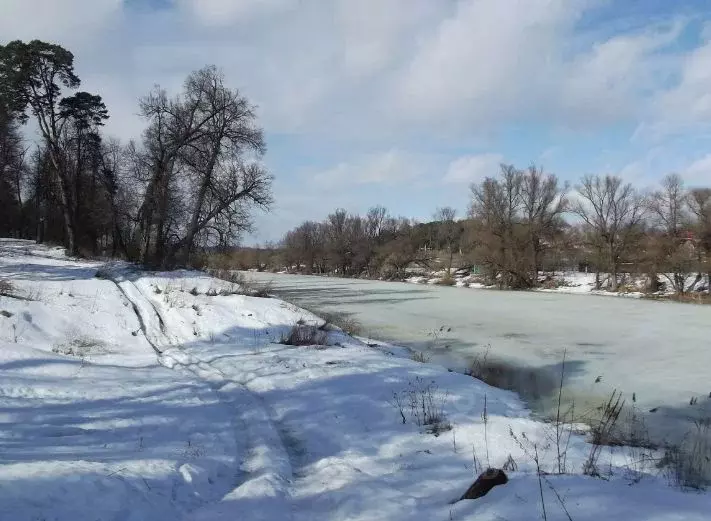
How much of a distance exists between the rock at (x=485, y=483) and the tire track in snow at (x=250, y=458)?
155cm

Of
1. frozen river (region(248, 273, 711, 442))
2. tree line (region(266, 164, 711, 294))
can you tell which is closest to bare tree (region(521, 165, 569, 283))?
tree line (region(266, 164, 711, 294))

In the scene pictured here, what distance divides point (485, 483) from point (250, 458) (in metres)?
2.42

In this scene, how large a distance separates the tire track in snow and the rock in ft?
5.07

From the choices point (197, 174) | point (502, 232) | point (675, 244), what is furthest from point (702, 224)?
point (197, 174)

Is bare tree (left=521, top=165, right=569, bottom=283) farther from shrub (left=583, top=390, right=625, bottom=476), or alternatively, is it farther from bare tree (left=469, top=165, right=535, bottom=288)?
shrub (left=583, top=390, right=625, bottom=476)

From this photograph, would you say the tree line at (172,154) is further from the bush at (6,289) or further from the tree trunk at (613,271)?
the tree trunk at (613,271)

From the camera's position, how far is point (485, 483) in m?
4.61

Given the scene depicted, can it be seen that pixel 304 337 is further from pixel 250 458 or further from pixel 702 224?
pixel 702 224

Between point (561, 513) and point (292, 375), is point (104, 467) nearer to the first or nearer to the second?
point (561, 513)

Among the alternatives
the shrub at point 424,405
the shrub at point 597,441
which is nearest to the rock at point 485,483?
the shrub at point 597,441

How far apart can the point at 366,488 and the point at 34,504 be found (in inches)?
105

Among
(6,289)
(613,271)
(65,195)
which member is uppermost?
(65,195)

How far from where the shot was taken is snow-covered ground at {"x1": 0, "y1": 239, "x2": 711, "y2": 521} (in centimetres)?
416

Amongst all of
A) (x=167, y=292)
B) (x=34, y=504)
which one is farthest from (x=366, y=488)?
(x=167, y=292)
